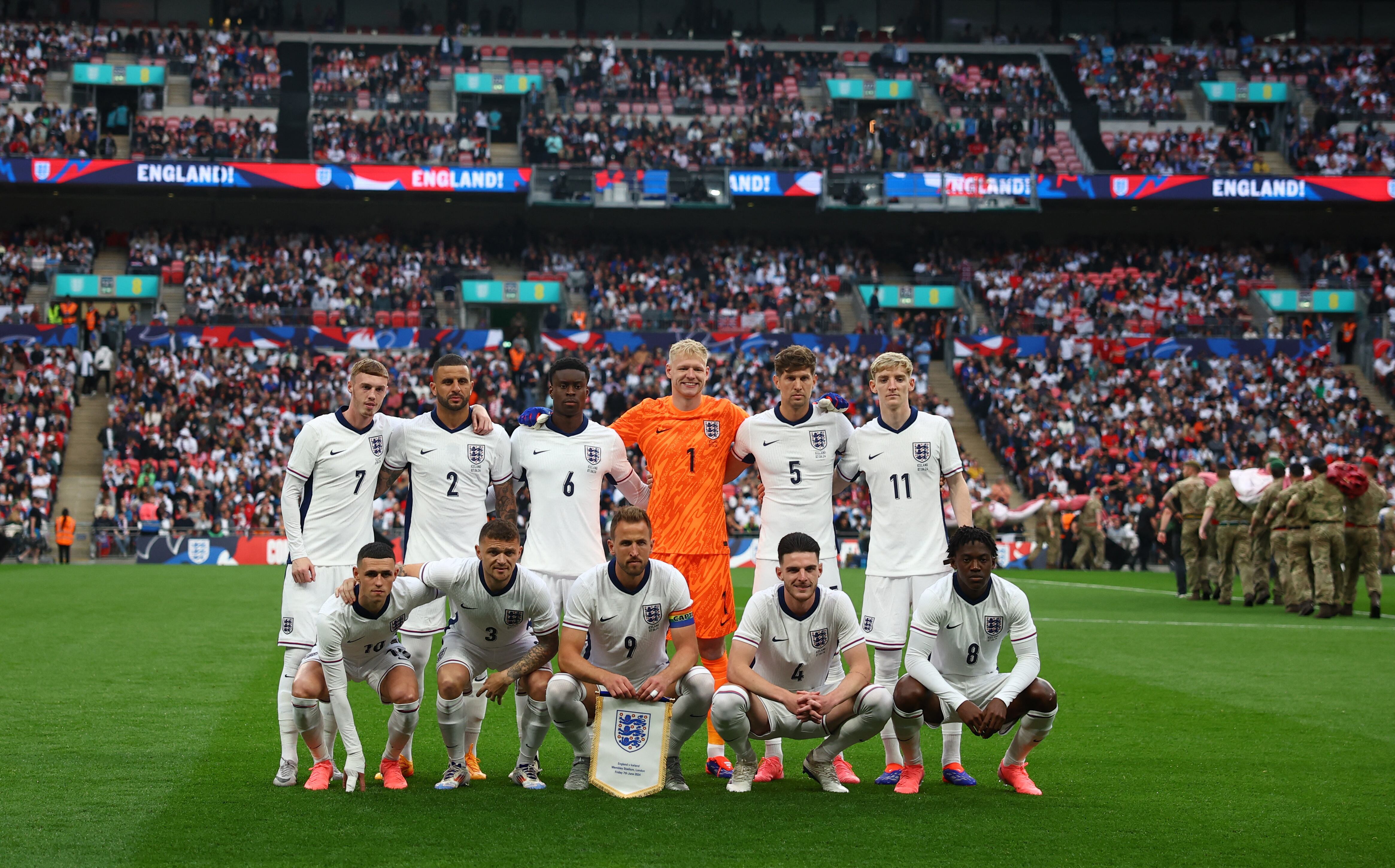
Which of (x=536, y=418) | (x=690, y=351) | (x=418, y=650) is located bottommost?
(x=418, y=650)

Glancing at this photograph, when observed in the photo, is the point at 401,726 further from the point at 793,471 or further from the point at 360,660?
the point at 793,471

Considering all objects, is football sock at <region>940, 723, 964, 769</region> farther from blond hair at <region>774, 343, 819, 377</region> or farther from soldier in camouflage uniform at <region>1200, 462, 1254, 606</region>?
soldier in camouflage uniform at <region>1200, 462, 1254, 606</region>

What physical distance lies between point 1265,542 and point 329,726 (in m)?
15.7

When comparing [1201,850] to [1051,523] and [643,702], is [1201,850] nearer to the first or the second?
[643,702]

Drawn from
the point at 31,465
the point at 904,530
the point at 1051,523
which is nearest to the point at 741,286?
the point at 1051,523

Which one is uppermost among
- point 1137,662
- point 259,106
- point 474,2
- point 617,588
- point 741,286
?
point 474,2

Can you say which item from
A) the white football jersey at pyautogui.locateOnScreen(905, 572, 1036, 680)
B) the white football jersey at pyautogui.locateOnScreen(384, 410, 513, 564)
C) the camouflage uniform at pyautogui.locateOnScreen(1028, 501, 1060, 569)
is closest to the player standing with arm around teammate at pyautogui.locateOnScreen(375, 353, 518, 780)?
the white football jersey at pyautogui.locateOnScreen(384, 410, 513, 564)

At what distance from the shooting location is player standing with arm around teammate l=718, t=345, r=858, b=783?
7.90 meters

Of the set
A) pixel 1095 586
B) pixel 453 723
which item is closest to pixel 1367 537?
pixel 1095 586

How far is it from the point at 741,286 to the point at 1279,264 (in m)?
19.4

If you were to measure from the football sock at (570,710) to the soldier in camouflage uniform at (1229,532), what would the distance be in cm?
1461

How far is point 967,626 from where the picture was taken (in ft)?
23.8

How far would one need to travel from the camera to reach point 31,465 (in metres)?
31.2

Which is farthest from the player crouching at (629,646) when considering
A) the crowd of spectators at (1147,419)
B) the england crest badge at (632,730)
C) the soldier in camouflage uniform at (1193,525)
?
the crowd of spectators at (1147,419)
